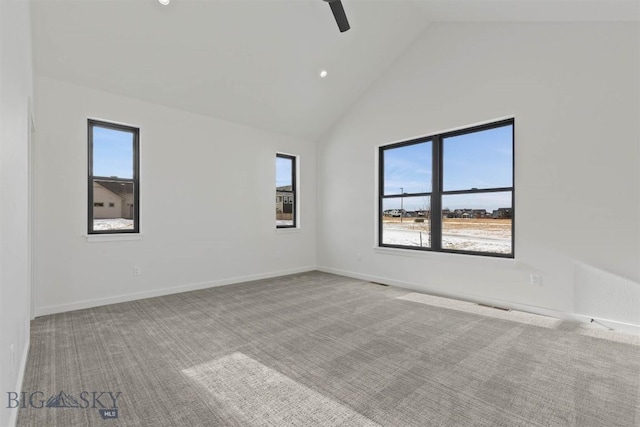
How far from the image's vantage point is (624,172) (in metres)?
3.16

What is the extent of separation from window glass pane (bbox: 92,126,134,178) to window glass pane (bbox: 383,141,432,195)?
3.92 meters

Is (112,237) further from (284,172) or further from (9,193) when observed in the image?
(284,172)

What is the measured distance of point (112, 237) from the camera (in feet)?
13.5

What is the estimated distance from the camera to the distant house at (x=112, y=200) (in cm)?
414

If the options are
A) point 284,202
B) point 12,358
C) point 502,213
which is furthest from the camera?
point 284,202

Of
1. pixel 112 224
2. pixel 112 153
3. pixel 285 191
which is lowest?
pixel 112 224

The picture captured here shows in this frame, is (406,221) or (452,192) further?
(406,221)

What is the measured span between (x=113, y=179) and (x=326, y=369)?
372 cm

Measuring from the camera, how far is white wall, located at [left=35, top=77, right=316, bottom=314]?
3.71m

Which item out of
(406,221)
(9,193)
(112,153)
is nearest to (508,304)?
(406,221)

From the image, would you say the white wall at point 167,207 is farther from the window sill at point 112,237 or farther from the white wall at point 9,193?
the white wall at point 9,193

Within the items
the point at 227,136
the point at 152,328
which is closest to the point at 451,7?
the point at 227,136

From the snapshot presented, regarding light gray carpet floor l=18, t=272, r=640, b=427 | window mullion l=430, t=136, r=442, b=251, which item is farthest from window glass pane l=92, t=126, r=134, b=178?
window mullion l=430, t=136, r=442, b=251

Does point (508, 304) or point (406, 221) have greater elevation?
point (406, 221)
